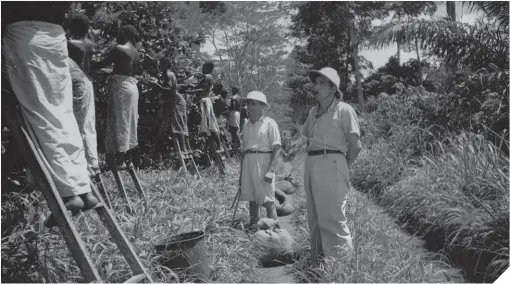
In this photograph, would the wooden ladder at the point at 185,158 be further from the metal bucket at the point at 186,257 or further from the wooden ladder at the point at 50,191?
the wooden ladder at the point at 50,191

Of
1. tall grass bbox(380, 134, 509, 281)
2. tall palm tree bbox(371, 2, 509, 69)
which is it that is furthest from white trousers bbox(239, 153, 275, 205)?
tall palm tree bbox(371, 2, 509, 69)

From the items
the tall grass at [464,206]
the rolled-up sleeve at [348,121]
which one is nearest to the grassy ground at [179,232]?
the tall grass at [464,206]

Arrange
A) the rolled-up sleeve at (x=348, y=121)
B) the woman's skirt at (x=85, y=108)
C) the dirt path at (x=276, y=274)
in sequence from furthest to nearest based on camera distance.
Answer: the dirt path at (x=276, y=274) → the woman's skirt at (x=85, y=108) → the rolled-up sleeve at (x=348, y=121)

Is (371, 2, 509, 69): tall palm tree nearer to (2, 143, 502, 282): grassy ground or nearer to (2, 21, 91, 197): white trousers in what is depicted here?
(2, 143, 502, 282): grassy ground

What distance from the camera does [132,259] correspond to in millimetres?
3289

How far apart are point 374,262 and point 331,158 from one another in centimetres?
95

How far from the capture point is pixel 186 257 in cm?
391

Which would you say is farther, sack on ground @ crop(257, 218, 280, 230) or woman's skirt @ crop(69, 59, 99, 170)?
sack on ground @ crop(257, 218, 280, 230)

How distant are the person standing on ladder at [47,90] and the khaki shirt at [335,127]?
6.79 ft

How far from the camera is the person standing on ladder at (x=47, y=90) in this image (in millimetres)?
2852

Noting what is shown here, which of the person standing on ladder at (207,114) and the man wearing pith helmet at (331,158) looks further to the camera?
the person standing on ladder at (207,114)

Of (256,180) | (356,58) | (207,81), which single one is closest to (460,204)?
(256,180)

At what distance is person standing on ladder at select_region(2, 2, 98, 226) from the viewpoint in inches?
112

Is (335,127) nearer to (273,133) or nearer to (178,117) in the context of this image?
(273,133)
